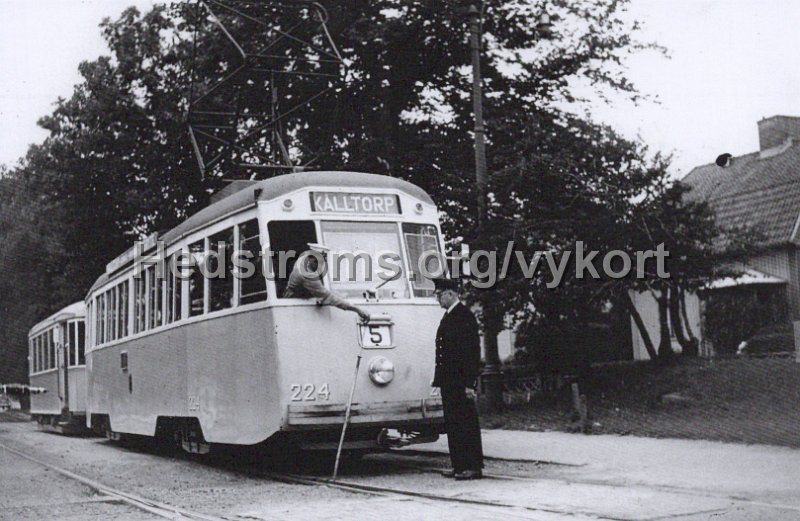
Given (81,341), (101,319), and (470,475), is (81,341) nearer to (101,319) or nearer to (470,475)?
(101,319)

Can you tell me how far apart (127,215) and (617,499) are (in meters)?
23.6

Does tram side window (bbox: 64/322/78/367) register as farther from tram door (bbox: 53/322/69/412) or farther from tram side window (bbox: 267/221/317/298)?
tram side window (bbox: 267/221/317/298)

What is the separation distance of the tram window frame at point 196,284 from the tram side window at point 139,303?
2.61 m

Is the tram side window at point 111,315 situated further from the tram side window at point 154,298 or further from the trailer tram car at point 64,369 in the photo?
the trailer tram car at point 64,369

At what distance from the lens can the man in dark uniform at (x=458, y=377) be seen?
10.7 meters

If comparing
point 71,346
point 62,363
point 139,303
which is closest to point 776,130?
point 71,346

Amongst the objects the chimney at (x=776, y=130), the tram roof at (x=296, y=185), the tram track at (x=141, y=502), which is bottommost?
the tram track at (x=141, y=502)

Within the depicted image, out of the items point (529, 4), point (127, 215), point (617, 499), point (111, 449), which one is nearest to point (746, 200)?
point (529, 4)

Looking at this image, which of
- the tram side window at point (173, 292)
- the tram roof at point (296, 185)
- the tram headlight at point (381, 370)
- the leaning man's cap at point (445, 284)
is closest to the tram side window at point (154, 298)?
the tram side window at point (173, 292)

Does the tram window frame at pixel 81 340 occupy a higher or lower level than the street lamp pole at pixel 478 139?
lower

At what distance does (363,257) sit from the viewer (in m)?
12.0

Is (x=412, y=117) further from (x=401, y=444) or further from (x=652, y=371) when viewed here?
(x=401, y=444)

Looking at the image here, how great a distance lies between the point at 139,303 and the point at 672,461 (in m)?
8.57

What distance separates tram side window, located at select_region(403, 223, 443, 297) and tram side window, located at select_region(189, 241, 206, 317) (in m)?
2.66
